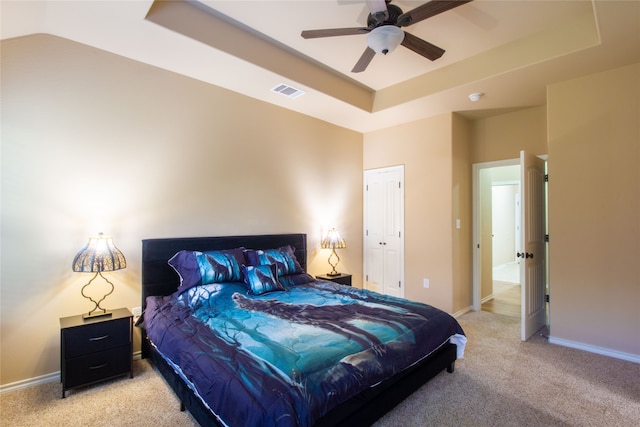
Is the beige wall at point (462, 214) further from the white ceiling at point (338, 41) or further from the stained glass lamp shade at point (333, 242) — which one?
the stained glass lamp shade at point (333, 242)

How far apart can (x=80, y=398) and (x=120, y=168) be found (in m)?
1.88

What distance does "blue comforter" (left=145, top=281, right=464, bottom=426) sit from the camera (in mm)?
1477

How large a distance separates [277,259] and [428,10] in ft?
8.41

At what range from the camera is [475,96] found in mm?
3619

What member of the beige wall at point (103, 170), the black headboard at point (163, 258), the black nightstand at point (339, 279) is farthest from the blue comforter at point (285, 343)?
the black nightstand at point (339, 279)

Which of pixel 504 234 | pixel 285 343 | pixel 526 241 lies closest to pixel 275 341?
pixel 285 343

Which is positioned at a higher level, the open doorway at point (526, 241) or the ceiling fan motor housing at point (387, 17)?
the ceiling fan motor housing at point (387, 17)

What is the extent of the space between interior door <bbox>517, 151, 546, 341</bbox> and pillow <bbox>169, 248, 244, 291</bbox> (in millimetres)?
3069

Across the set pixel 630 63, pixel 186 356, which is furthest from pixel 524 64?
pixel 186 356

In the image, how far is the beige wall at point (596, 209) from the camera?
293 cm

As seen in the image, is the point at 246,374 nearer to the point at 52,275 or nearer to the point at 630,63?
the point at 52,275

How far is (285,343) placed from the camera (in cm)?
188

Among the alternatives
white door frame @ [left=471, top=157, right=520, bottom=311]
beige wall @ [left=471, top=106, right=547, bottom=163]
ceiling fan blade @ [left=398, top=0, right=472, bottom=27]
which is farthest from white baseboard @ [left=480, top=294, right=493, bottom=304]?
ceiling fan blade @ [left=398, top=0, right=472, bottom=27]

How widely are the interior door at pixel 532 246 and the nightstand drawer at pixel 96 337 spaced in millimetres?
3885
